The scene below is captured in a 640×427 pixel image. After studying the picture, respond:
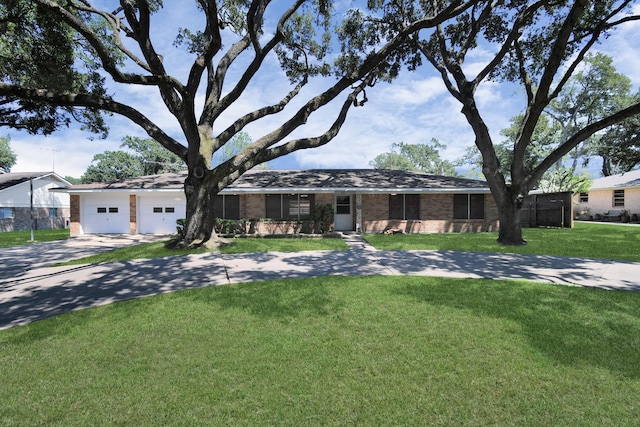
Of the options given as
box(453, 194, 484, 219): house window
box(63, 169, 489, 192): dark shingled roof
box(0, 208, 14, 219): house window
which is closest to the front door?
box(63, 169, 489, 192): dark shingled roof

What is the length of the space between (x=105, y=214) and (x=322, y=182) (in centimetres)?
1320

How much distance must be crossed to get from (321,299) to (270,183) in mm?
12769

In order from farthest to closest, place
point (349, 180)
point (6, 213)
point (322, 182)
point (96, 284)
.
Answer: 1. point (6, 213)
2. point (349, 180)
3. point (322, 182)
4. point (96, 284)

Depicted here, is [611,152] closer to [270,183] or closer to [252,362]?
[270,183]

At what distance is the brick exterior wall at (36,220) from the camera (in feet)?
77.2

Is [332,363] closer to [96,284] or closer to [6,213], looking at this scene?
[96,284]

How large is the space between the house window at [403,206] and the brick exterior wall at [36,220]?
91.8ft

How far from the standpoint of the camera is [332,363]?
322cm

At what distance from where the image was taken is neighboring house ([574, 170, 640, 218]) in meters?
Result: 25.6

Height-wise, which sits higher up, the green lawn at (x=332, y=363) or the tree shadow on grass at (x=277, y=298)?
the tree shadow on grass at (x=277, y=298)

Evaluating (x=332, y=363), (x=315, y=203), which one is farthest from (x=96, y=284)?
(x=315, y=203)

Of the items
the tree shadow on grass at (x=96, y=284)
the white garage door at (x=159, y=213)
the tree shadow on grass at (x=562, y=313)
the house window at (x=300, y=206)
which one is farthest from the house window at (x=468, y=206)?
the white garage door at (x=159, y=213)

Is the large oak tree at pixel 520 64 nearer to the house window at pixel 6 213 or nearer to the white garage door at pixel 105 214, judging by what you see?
the white garage door at pixel 105 214

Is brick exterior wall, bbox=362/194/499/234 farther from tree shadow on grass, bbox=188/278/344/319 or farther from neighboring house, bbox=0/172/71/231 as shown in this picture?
neighboring house, bbox=0/172/71/231
